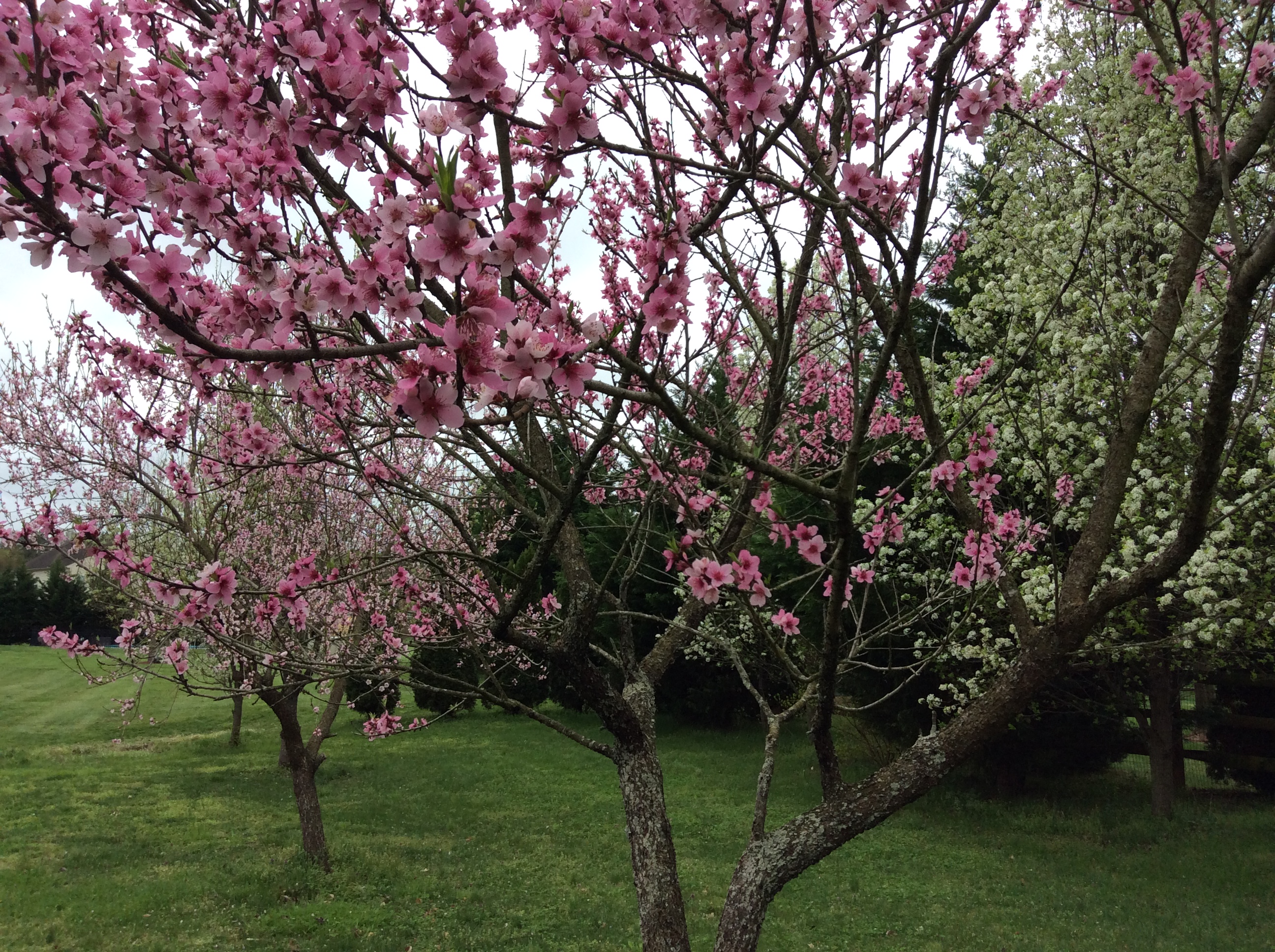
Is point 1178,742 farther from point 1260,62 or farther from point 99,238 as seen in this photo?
point 99,238

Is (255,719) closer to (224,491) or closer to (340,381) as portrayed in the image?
(224,491)

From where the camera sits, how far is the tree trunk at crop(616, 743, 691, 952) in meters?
3.14

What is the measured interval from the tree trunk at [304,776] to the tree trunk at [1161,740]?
31.7 ft

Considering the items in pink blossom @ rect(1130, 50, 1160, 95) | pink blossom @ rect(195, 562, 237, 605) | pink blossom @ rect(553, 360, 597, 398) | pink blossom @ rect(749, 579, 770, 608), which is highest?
pink blossom @ rect(1130, 50, 1160, 95)

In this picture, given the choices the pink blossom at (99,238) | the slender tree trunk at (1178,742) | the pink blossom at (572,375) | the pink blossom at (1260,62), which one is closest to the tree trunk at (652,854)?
the pink blossom at (572,375)

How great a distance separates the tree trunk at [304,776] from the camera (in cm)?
773

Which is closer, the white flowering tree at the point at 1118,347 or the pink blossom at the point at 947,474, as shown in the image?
the pink blossom at the point at 947,474

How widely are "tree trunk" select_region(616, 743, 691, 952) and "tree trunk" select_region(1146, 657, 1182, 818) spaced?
8.90m

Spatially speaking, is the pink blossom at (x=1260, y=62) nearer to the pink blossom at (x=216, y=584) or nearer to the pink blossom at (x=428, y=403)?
the pink blossom at (x=428, y=403)

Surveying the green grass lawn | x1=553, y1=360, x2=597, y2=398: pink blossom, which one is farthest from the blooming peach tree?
the green grass lawn

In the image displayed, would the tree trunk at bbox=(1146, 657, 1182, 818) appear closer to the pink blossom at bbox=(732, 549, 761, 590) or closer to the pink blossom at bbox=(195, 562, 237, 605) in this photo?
the pink blossom at bbox=(732, 549, 761, 590)

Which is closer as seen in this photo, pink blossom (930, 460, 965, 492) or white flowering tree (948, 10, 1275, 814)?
pink blossom (930, 460, 965, 492)

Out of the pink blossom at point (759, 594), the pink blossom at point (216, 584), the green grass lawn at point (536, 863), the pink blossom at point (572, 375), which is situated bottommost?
the green grass lawn at point (536, 863)

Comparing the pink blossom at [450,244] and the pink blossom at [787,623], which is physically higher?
the pink blossom at [450,244]
